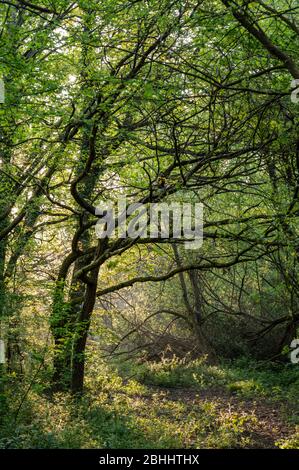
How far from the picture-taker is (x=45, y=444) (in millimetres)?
6727

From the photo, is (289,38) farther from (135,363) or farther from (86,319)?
(135,363)

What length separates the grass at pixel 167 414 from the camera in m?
7.41

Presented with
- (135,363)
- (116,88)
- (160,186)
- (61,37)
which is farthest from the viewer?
(135,363)

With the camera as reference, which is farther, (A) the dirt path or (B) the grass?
(A) the dirt path

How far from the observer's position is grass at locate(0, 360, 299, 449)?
7.41m

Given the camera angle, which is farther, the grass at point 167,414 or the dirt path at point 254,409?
the dirt path at point 254,409

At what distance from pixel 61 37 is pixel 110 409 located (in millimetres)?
6920

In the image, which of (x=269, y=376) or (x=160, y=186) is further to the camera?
(x=269, y=376)

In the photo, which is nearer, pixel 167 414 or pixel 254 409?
pixel 167 414

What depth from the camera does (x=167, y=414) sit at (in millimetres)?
10094

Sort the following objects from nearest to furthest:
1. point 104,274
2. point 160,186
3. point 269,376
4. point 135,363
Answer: point 160,186, point 104,274, point 269,376, point 135,363
